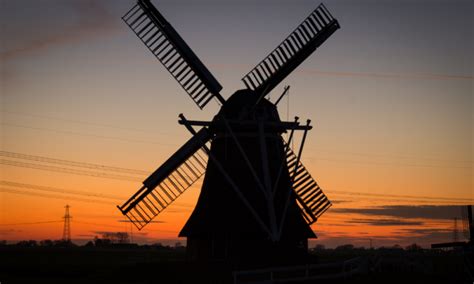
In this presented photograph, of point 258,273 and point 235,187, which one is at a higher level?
point 235,187

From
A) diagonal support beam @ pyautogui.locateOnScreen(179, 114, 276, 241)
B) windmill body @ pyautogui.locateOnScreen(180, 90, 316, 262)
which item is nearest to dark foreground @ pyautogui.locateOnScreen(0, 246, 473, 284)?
windmill body @ pyautogui.locateOnScreen(180, 90, 316, 262)

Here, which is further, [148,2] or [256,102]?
[148,2]

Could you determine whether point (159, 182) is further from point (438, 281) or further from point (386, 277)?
point (438, 281)

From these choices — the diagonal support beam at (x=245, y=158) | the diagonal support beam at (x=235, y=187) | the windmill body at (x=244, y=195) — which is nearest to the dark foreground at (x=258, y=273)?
the windmill body at (x=244, y=195)

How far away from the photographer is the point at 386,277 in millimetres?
37594

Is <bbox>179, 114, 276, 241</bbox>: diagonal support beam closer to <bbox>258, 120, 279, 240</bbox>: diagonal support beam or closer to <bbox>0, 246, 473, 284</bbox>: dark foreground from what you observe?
<bbox>258, 120, 279, 240</bbox>: diagonal support beam

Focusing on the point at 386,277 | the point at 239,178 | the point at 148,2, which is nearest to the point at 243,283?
the point at 239,178

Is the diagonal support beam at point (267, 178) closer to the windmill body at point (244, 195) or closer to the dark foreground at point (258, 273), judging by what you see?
the windmill body at point (244, 195)

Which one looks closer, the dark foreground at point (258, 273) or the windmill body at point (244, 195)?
the dark foreground at point (258, 273)

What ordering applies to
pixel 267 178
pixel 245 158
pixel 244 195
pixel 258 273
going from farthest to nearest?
pixel 244 195
pixel 267 178
pixel 245 158
pixel 258 273

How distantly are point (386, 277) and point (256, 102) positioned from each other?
11.5m

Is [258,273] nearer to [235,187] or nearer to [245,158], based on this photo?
[235,187]

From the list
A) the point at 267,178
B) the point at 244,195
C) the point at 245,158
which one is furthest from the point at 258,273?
the point at 245,158

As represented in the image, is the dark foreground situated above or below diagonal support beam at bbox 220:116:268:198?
below
